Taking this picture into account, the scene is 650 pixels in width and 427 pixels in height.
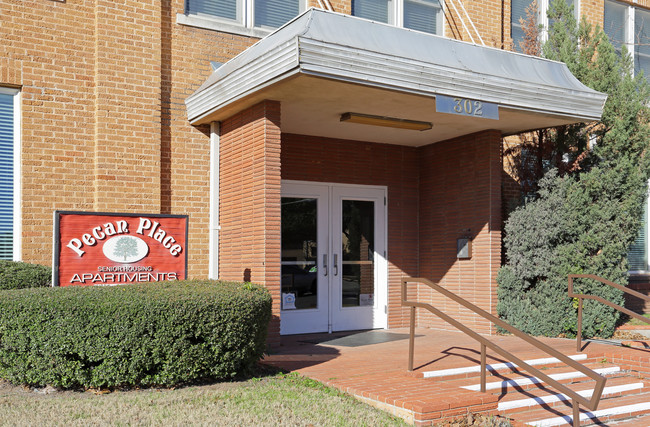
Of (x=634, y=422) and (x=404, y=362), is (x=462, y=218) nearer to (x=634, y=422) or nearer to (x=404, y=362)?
Result: (x=404, y=362)

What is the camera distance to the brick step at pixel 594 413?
643 centimetres

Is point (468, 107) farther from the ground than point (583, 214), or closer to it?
farther from the ground

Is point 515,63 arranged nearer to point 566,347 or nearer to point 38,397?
point 566,347

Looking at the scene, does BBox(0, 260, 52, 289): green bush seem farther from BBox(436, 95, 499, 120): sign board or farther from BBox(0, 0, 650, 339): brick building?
BBox(436, 95, 499, 120): sign board

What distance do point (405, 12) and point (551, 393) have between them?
7314 mm

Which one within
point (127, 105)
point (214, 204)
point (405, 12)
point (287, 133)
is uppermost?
point (405, 12)

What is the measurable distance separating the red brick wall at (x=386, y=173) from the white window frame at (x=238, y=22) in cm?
168

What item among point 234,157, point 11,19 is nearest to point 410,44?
point 234,157

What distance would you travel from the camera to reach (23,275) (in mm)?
7957

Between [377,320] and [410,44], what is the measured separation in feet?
16.6

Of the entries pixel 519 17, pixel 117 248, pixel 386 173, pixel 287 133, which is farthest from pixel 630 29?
pixel 117 248

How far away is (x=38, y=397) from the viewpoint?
6320 millimetres

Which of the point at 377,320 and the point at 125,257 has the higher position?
the point at 125,257

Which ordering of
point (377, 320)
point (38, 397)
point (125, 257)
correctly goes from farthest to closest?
point (377, 320) < point (125, 257) < point (38, 397)
